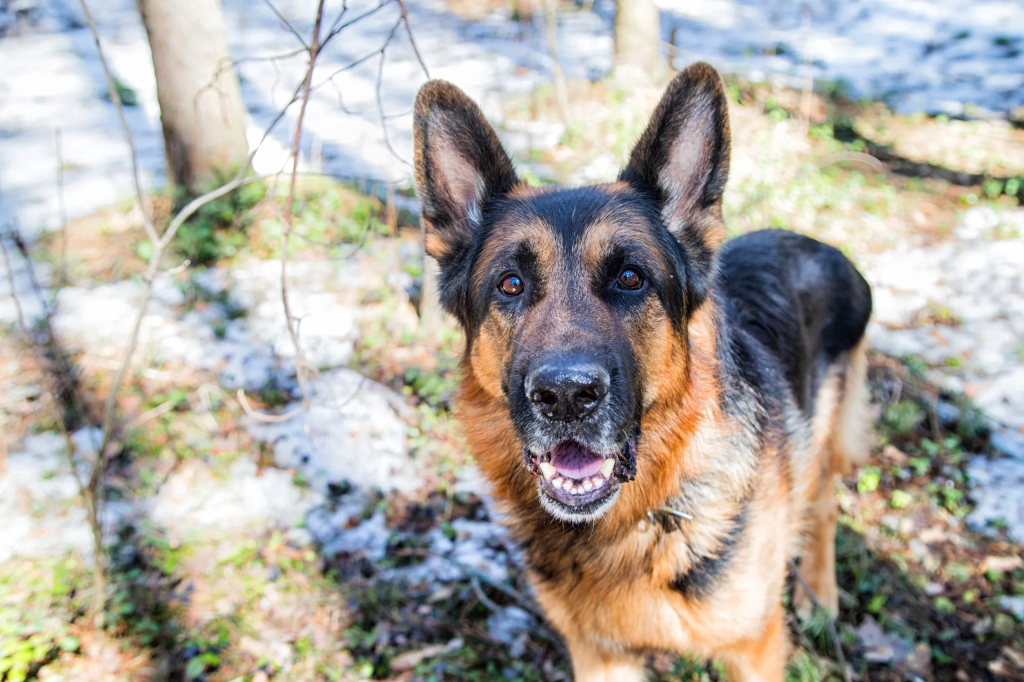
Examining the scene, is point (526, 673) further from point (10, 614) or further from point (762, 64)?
point (762, 64)

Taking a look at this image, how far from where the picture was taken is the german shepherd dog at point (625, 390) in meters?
2.51

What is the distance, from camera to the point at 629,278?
106 inches

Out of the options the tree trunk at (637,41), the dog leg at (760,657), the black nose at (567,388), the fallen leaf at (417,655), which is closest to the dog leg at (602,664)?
the dog leg at (760,657)

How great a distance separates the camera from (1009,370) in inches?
215

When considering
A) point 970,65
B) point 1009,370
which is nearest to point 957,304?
point 1009,370

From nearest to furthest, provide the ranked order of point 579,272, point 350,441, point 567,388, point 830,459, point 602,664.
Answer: point 567,388
point 579,272
point 602,664
point 830,459
point 350,441

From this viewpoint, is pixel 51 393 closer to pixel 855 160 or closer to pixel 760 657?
pixel 760 657

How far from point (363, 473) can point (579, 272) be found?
2.71 metres

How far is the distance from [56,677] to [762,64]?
11964 millimetres

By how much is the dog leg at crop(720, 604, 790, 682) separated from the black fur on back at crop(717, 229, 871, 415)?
121cm

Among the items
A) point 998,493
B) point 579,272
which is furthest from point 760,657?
point 998,493

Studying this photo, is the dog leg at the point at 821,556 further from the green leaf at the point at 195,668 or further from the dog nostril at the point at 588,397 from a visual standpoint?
the green leaf at the point at 195,668

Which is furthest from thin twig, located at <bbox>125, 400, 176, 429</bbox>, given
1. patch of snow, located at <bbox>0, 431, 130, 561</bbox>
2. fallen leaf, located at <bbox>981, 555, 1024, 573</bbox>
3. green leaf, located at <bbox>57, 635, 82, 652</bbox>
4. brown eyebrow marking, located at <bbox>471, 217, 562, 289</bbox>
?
fallen leaf, located at <bbox>981, 555, 1024, 573</bbox>

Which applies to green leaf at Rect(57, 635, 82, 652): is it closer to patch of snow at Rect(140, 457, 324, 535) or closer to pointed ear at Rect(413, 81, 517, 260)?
patch of snow at Rect(140, 457, 324, 535)
